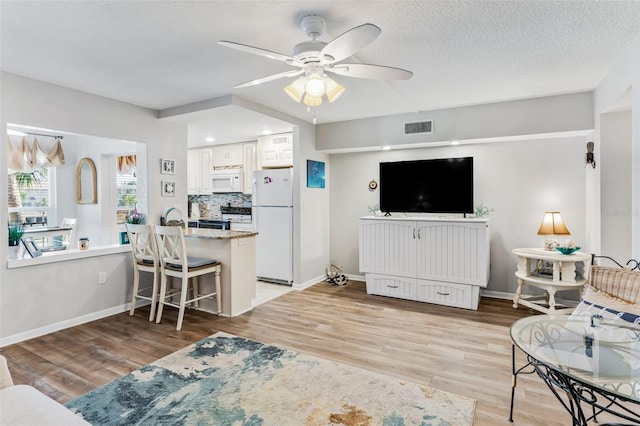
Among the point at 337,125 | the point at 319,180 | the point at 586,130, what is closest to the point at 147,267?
the point at 319,180

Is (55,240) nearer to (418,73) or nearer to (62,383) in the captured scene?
(62,383)

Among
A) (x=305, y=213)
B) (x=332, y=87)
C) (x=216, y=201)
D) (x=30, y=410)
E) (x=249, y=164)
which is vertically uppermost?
(x=332, y=87)

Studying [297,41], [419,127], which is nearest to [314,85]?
[297,41]

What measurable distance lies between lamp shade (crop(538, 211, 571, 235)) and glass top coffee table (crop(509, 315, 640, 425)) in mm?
1872

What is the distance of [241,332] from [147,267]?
128 centimetres

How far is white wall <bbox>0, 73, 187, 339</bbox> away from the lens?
2.88m

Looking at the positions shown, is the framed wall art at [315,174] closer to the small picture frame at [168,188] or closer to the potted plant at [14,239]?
the small picture frame at [168,188]

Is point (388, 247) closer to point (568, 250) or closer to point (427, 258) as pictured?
point (427, 258)

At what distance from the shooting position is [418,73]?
9.57ft

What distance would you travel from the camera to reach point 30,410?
1234mm

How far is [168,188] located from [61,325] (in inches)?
70.4

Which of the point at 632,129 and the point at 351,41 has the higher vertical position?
the point at 351,41

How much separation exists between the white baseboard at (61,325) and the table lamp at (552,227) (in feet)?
15.5

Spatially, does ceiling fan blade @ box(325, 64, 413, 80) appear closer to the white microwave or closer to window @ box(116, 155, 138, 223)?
the white microwave
